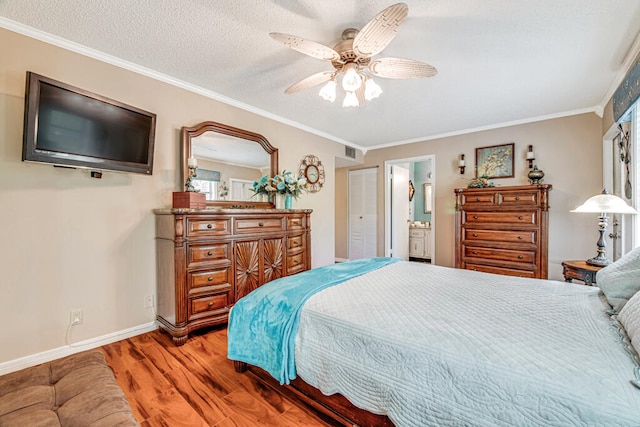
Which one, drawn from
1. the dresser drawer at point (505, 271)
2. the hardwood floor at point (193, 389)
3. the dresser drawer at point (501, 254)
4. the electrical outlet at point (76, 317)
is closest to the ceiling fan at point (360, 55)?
the hardwood floor at point (193, 389)

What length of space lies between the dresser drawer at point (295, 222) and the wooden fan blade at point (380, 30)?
74.1 inches

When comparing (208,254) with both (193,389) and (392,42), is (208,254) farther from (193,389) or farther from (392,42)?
(392,42)

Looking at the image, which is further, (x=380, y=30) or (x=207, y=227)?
(x=207, y=227)

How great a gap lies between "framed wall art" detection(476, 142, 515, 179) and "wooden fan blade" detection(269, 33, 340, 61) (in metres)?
3.25

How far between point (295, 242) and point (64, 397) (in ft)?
7.73

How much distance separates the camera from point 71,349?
2104mm

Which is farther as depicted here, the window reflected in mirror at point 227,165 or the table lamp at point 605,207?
the window reflected in mirror at point 227,165

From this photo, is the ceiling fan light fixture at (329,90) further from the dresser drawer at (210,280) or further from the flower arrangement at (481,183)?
the flower arrangement at (481,183)

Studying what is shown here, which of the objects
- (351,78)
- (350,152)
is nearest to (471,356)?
(351,78)

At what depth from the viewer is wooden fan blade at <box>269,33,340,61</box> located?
5.31ft

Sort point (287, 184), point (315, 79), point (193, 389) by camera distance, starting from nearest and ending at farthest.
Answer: point (193, 389) < point (315, 79) < point (287, 184)

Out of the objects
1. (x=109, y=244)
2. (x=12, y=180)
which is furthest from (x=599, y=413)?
(x=12, y=180)

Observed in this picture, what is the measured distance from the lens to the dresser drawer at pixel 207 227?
7.55 feet

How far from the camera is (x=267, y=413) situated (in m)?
1.49
